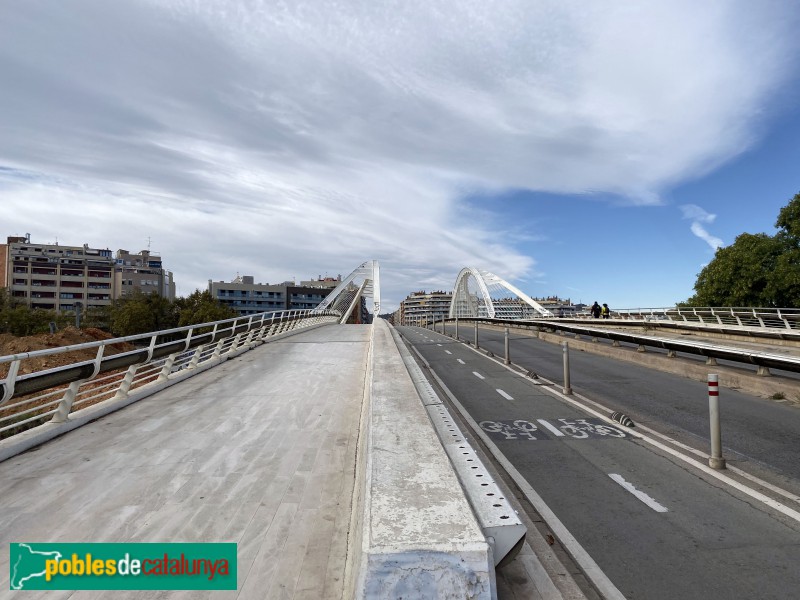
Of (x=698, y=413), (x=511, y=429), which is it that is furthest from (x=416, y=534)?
(x=698, y=413)

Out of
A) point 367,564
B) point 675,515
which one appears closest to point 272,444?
point 367,564

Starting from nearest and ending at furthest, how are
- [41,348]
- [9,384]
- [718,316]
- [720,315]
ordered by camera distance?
[9,384], [41,348], [718,316], [720,315]

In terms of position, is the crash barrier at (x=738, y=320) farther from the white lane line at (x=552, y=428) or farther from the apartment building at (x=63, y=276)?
the apartment building at (x=63, y=276)

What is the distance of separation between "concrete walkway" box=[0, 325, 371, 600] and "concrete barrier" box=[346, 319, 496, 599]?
0.46 m

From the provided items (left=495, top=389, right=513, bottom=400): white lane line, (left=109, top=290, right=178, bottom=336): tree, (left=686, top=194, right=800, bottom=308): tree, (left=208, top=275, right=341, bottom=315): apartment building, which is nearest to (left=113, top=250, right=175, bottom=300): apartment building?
(left=208, top=275, right=341, bottom=315): apartment building

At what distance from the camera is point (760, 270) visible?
48.7 m

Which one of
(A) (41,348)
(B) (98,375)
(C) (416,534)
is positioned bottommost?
(A) (41,348)

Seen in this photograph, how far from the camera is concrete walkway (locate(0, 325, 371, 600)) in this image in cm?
364

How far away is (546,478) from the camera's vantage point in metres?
5.89

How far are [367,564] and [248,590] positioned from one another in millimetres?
1189

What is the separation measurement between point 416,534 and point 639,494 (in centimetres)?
372

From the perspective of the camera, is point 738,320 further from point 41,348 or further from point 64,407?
point 41,348

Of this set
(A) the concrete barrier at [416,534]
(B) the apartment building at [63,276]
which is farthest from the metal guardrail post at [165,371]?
(B) the apartment building at [63,276]

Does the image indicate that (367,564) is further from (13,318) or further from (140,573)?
(13,318)
